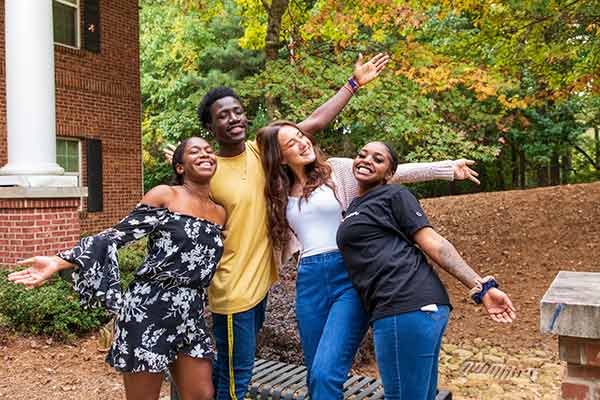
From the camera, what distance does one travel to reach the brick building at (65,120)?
7.98 meters

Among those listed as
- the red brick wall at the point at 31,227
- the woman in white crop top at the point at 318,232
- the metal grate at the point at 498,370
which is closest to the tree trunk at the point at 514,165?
the metal grate at the point at 498,370

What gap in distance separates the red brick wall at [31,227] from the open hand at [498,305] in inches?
270

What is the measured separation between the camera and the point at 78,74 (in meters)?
11.2

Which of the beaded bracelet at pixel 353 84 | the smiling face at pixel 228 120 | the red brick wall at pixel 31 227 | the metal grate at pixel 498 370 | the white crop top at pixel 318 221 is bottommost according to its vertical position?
the metal grate at pixel 498 370

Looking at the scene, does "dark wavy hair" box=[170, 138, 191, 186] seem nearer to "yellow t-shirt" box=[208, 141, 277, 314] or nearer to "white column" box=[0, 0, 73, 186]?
"yellow t-shirt" box=[208, 141, 277, 314]

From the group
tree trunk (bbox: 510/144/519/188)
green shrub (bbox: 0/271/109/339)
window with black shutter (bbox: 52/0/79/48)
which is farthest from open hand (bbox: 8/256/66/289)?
tree trunk (bbox: 510/144/519/188)

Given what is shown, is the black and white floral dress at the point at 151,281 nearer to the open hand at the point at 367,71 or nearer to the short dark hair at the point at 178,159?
the short dark hair at the point at 178,159

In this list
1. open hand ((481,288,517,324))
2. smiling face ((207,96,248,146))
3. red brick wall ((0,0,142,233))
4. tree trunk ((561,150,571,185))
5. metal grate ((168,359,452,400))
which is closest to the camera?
open hand ((481,288,517,324))

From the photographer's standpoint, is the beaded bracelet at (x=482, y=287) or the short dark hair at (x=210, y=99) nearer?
the beaded bracelet at (x=482, y=287)

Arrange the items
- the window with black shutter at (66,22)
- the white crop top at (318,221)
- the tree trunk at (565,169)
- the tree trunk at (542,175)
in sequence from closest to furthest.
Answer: the white crop top at (318,221) < the window with black shutter at (66,22) < the tree trunk at (565,169) < the tree trunk at (542,175)

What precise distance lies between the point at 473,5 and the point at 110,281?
8062mm

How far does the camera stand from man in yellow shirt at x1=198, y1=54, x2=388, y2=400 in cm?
315

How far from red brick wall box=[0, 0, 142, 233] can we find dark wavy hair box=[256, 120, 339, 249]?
8.81 m

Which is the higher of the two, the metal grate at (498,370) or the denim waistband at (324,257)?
the denim waistband at (324,257)
